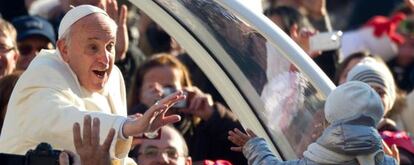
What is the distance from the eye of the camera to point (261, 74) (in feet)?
28.2

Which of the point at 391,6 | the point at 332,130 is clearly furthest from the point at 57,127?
the point at 391,6

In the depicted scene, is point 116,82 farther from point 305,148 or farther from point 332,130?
point 332,130

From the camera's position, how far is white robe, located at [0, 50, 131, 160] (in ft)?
26.7

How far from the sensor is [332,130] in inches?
297

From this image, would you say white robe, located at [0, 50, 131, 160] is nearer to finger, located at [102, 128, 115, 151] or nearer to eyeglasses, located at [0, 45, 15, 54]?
finger, located at [102, 128, 115, 151]

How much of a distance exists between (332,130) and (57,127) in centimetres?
135

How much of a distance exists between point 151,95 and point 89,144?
365cm

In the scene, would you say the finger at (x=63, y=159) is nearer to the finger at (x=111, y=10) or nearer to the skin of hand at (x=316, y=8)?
the finger at (x=111, y=10)

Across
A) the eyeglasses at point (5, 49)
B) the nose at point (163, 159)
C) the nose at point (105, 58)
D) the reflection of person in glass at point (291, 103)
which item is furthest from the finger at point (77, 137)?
the eyeglasses at point (5, 49)

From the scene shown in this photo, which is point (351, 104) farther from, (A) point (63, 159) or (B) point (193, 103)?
(B) point (193, 103)

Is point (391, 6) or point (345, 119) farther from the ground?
point (345, 119)

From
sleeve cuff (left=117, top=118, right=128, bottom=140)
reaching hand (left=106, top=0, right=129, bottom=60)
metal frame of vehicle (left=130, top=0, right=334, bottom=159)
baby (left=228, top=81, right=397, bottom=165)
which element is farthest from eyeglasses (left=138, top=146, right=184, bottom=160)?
baby (left=228, top=81, right=397, bottom=165)

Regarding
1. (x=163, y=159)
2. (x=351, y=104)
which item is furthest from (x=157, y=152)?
(x=351, y=104)

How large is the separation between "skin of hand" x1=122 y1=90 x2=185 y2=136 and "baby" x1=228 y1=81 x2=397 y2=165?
628 mm
